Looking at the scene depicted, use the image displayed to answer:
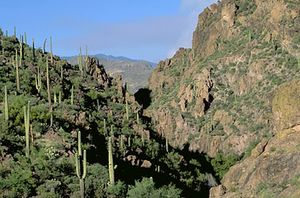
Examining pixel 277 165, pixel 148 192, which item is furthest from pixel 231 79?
pixel 148 192

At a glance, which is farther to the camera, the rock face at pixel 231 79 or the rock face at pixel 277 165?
the rock face at pixel 231 79

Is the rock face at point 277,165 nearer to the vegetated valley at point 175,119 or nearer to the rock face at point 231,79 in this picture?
the vegetated valley at point 175,119

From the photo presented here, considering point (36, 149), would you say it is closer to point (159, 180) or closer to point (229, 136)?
point (159, 180)

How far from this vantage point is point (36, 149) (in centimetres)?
3238

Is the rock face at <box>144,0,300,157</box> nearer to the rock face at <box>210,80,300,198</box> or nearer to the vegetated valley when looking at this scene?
the vegetated valley

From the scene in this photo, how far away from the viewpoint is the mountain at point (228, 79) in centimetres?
5972

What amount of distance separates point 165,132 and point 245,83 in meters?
11.0

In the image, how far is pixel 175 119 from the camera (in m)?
65.3

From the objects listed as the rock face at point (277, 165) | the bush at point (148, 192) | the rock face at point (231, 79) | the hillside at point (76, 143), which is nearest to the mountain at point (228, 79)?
the rock face at point (231, 79)

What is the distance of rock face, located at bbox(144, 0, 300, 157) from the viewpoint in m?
60.5

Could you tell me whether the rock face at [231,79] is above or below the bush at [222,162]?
above

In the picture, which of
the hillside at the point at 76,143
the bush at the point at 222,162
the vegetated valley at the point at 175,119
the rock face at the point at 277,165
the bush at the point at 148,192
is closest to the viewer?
the hillside at the point at 76,143

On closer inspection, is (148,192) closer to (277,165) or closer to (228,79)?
(277,165)

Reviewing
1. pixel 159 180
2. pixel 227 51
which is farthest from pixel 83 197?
pixel 227 51
